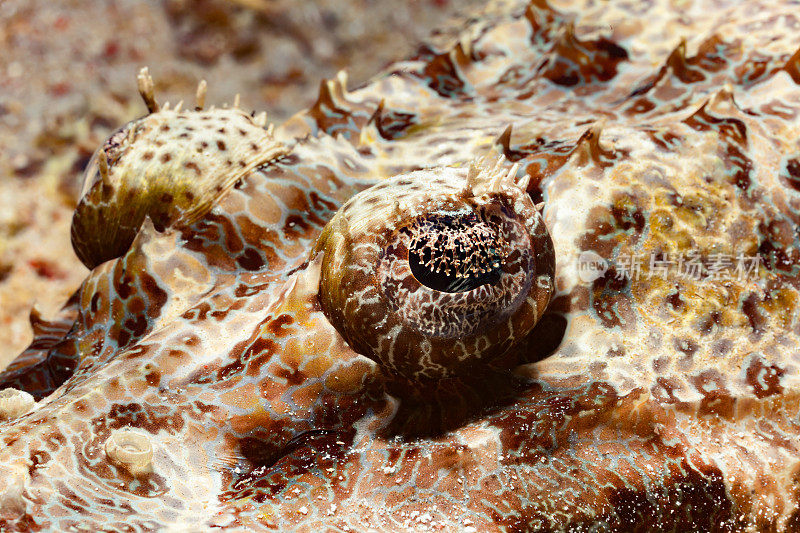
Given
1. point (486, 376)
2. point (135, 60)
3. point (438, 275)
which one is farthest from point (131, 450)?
point (135, 60)

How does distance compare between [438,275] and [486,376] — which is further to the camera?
[486,376]

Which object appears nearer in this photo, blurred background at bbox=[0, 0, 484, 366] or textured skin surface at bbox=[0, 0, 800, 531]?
textured skin surface at bbox=[0, 0, 800, 531]

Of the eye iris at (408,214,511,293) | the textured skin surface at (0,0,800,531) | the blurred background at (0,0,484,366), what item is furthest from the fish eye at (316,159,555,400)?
the blurred background at (0,0,484,366)

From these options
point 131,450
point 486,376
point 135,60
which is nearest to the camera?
point 131,450

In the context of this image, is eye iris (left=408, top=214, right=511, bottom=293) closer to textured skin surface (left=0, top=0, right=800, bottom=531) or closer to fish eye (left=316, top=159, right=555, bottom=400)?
fish eye (left=316, top=159, right=555, bottom=400)

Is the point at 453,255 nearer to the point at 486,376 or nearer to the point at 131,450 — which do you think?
the point at 486,376

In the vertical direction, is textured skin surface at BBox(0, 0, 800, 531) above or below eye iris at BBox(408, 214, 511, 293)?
below

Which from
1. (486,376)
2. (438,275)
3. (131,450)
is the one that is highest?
(438,275)

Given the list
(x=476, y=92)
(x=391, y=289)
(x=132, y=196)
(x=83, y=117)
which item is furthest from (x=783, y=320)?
(x=83, y=117)
